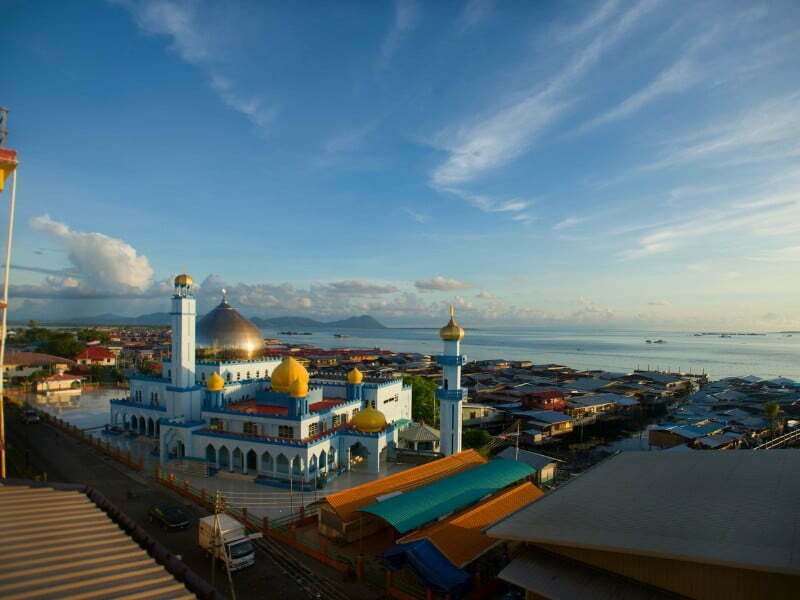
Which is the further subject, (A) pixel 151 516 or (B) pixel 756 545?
(A) pixel 151 516

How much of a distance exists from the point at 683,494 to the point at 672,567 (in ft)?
9.81

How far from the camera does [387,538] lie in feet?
61.7

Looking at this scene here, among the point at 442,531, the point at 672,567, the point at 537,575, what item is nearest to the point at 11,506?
the point at 442,531

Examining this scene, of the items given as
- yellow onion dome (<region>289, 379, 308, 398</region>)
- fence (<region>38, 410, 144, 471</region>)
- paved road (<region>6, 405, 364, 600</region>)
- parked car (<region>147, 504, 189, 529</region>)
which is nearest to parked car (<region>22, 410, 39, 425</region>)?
paved road (<region>6, 405, 364, 600</region>)

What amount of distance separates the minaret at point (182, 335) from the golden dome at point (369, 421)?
11491 millimetres

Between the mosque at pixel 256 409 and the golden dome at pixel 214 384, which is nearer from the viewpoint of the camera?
the mosque at pixel 256 409

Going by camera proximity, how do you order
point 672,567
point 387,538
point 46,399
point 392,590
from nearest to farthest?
point 672,567
point 392,590
point 387,538
point 46,399

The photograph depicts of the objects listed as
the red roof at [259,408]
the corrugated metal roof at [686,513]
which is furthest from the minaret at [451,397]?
the corrugated metal roof at [686,513]

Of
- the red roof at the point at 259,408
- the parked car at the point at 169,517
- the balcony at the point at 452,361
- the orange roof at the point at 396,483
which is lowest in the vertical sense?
the parked car at the point at 169,517

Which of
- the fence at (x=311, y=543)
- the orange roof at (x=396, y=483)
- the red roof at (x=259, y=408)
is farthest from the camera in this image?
the red roof at (x=259, y=408)

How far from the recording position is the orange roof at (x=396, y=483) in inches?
731

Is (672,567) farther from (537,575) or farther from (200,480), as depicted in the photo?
(200,480)

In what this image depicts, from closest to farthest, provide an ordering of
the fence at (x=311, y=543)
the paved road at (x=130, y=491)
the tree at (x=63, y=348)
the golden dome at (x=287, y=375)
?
the fence at (x=311, y=543), the paved road at (x=130, y=491), the golden dome at (x=287, y=375), the tree at (x=63, y=348)

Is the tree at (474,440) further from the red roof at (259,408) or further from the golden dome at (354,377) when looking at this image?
the red roof at (259,408)
